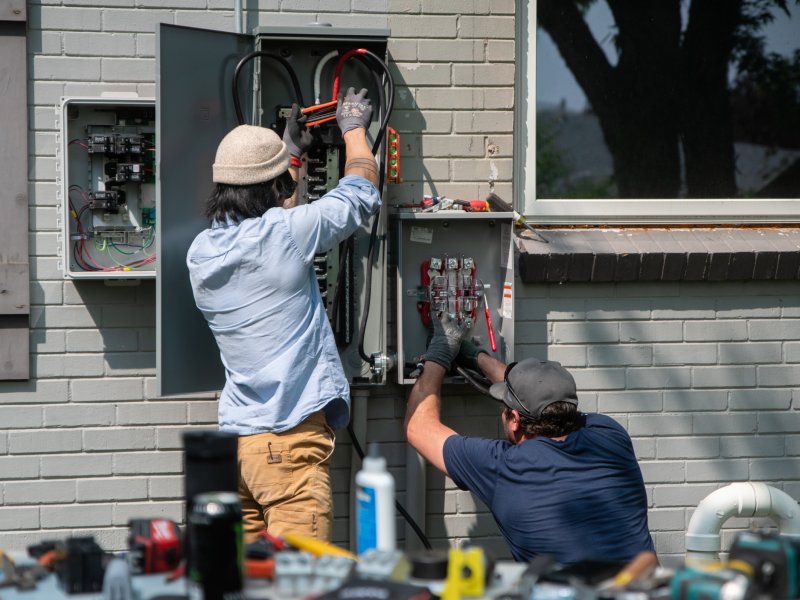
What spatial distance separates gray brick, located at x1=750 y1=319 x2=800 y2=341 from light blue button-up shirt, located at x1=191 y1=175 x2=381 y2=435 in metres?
1.97

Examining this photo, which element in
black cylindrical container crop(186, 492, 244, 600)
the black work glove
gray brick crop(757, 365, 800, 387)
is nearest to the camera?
black cylindrical container crop(186, 492, 244, 600)

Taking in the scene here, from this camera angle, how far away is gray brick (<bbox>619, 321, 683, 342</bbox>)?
179 inches

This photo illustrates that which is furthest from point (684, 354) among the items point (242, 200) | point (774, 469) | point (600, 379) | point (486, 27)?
point (242, 200)

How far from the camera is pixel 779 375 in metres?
4.64

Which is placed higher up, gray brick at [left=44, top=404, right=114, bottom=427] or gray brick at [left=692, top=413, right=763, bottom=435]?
gray brick at [left=44, top=404, right=114, bottom=427]

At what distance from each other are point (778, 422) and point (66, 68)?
10.9ft

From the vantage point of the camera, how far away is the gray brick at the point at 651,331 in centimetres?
454

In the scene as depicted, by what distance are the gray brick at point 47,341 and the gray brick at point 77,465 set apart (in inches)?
17.0

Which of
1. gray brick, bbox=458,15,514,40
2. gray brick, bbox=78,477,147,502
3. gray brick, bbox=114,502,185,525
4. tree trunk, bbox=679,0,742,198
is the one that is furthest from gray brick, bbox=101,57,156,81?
tree trunk, bbox=679,0,742,198

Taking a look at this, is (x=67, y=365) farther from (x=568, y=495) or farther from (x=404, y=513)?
(x=568, y=495)

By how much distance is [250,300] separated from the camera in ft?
11.5

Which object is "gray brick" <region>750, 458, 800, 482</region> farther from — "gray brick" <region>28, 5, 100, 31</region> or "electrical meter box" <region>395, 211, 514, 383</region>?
"gray brick" <region>28, 5, 100, 31</region>

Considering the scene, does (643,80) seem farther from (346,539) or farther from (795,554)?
(795,554)

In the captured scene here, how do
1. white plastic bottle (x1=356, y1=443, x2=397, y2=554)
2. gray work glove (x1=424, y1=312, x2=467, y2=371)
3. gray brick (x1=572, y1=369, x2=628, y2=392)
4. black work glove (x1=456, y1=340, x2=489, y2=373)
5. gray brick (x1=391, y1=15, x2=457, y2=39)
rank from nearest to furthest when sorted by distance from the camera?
white plastic bottle (x1=356, y1=443, x2=397, y2=554) → gray work glove (x1=424, y1=312, x2=467, y2=371) → black work glove (x1=456, y1=340, x2=489, y2=373) → gray brick (x1=391, y1=15, x2=457, y2=39) → gray brick (x1=572, y1=369, x2=628, y2=392)
